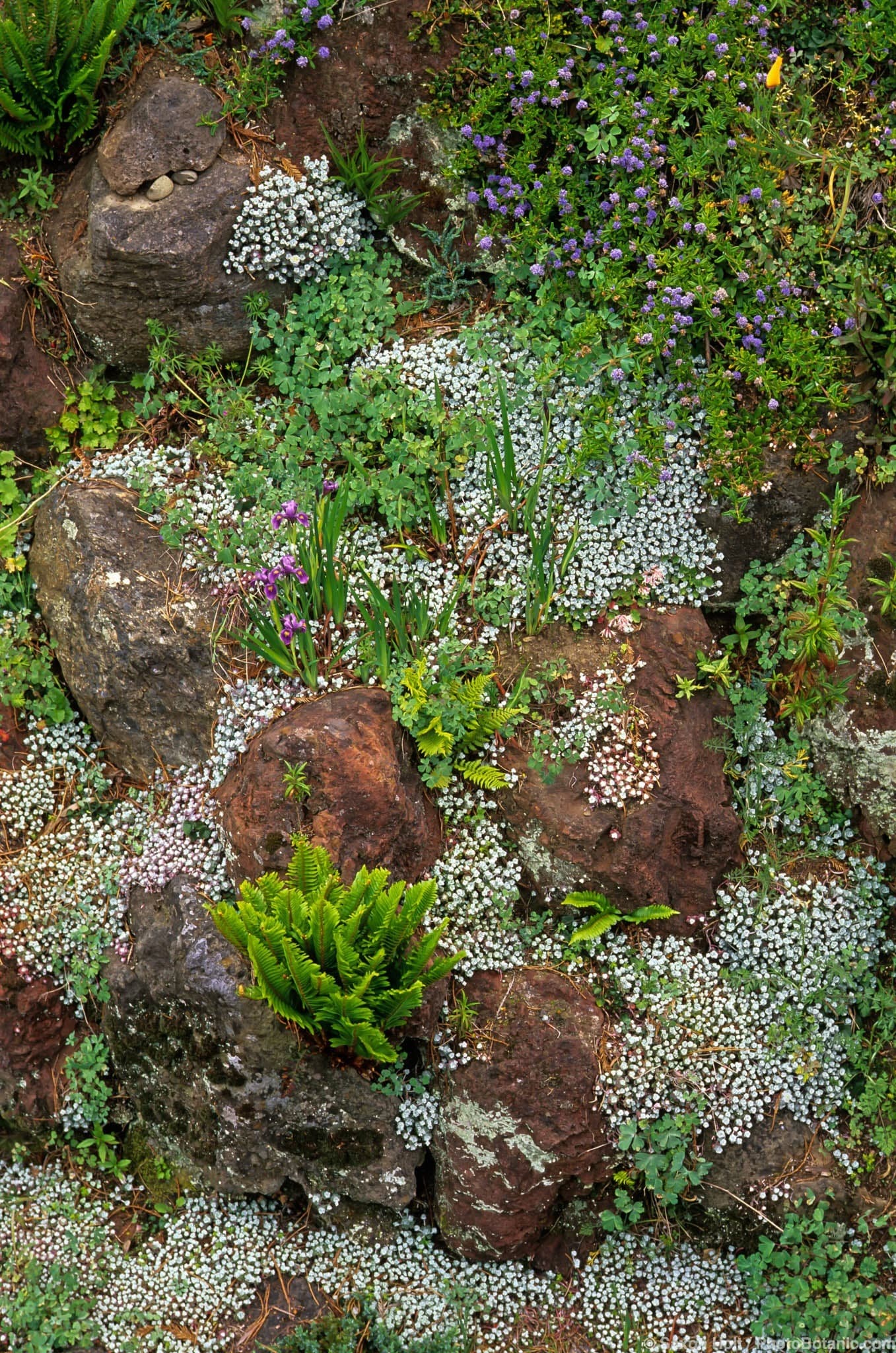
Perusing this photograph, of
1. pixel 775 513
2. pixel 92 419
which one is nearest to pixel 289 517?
pixel 92 419

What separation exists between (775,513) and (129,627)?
142 inches

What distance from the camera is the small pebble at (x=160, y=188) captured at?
5.89 metres

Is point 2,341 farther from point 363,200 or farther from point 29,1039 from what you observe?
point 29,1039

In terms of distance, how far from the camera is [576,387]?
575 centimetres

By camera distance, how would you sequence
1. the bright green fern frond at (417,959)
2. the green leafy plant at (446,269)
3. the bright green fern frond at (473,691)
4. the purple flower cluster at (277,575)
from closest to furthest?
the bright green fern frond at (417,959), the bright green fern frond at (473,691), the purple flower cluster at (277,575), the green leafy plant at (446,269)

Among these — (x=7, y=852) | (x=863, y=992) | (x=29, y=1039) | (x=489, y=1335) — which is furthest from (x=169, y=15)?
(x=489, y=1335)

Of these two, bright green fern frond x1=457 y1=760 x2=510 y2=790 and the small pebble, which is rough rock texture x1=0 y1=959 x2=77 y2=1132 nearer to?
bright green fern frond x1=457 y1=760 x2=510 y2=790

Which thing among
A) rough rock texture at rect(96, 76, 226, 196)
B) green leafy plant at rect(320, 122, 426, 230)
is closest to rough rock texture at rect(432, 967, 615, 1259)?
green leafy plant at rect(320, 122, 426, 230)

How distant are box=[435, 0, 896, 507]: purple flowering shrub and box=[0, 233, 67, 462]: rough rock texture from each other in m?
2.68

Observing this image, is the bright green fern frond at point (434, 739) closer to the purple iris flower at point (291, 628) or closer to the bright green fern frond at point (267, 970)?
the purple iris flower at point (291, 628)

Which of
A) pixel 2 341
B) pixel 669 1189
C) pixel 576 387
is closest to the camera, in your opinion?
pixel 669 1189

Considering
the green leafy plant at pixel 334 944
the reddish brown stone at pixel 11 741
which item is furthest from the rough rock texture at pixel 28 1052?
the green leafy plant at pixel 334 944

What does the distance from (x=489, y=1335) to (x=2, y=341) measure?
20.1 feet

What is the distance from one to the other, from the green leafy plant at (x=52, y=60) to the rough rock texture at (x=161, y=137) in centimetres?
26
